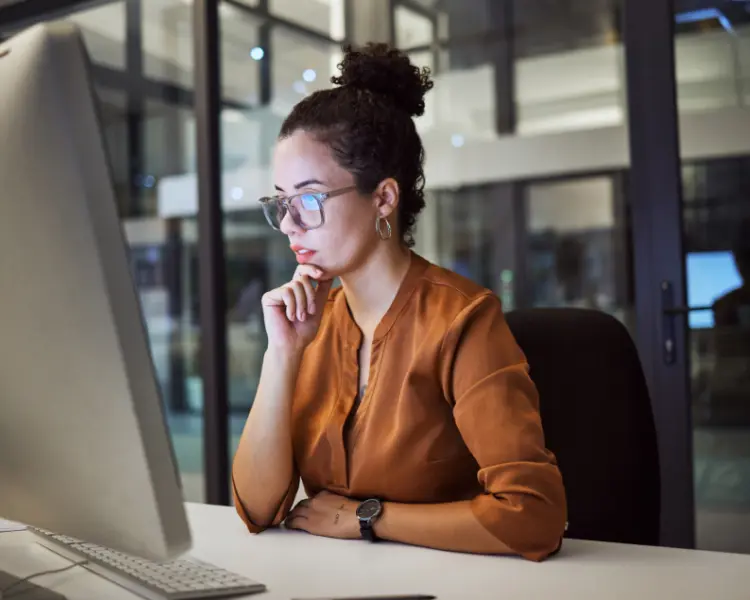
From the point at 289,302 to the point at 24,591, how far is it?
0.65m

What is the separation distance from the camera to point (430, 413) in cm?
133

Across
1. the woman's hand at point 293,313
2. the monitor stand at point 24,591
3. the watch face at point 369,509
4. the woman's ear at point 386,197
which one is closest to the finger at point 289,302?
the woman's hand at point 293,313

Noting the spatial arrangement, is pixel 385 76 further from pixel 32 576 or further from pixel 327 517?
pixel 32 576

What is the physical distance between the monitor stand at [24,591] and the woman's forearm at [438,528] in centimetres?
47

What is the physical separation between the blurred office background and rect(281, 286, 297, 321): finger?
56cm

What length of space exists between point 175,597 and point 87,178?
490 mm

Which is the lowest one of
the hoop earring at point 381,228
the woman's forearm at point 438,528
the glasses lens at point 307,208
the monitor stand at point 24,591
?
the woman's forearm at point 438,528

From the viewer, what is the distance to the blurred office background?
8.33 feet

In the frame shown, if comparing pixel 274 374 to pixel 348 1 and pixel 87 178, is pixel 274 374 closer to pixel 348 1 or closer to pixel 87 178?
pixel 87 178

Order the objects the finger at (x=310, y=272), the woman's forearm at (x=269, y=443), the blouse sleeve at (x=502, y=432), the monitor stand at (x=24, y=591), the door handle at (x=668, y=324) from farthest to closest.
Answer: the door handle at (x=668, y=324)
the finger at (x=310, y=272)
the woman's forearm at (x=269, y=443)
the blouse sleeve at (x=502, y=432)
the monitor stand at (x=24, y=591)

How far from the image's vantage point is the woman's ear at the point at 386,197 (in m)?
1.45

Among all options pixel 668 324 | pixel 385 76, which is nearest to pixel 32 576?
pixel 385 76

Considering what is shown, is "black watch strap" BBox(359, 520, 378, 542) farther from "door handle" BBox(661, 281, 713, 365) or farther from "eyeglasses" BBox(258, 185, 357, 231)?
"door handle" BBox(661, 281, 713, 365)

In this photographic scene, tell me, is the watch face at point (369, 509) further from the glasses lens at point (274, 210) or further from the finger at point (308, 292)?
the glasses lens at point (274, 210)
